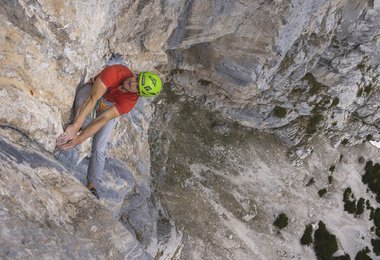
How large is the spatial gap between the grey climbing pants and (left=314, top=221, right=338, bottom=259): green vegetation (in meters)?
19.0

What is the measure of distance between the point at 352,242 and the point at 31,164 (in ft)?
84.8

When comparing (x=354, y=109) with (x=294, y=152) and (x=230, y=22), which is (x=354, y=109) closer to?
(x=294, y=152)

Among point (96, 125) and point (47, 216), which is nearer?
point (47, 216)

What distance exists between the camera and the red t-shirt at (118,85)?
9383 mm

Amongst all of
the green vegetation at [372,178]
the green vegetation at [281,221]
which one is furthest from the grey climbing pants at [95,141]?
the green vegetation at [372,178]

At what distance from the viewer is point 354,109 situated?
25078 millimetres

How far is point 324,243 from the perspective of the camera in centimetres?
2488

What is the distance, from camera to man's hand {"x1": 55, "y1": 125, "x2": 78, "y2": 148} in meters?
9.44

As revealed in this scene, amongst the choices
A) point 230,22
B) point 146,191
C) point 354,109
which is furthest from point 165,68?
point 354,109

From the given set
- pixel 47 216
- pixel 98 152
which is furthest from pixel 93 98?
pixel 47 216

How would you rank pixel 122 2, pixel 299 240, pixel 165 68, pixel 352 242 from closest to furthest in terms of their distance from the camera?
pixel 122 2, pixel 165 68, pixel 299 240, pixel 352 242

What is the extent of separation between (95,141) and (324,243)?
67.1 ft

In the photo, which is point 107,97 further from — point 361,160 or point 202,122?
point 361,160

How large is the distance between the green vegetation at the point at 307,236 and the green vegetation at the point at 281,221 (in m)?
1.71
